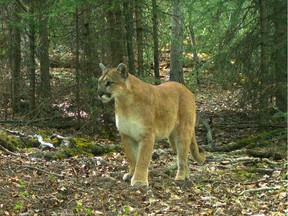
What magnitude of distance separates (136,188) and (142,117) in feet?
3.99

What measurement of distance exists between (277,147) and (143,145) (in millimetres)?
5108

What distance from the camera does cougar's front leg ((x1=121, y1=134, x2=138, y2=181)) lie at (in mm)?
8375

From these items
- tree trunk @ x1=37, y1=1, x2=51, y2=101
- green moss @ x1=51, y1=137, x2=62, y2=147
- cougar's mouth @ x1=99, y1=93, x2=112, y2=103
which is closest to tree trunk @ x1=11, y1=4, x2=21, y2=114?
tree trunk @ x1=37, y1=1, x2=51, y2=101

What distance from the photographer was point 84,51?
48.4 ft

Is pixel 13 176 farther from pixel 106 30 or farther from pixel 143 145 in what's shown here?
pixel 106 30

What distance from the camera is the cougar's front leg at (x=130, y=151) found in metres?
A: 8.38

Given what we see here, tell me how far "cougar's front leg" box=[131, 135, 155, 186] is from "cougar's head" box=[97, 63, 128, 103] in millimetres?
948

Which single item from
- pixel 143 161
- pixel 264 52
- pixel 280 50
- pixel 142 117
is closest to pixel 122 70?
pixel 142 117

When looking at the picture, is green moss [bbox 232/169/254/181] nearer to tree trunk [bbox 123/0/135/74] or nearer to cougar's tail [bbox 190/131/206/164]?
cougar's tail [bbox 190/131/206/164]

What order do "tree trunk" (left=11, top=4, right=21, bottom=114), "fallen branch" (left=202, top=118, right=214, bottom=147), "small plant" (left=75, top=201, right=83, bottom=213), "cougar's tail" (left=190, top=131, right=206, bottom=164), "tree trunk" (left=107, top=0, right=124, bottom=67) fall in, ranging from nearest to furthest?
"small plant" (left=75, top=201, right=83, bottom=213), "cougar's tail" (left=190, top=131, right=206, bottom=164), "fallen branch" (left=202, top=118, right=214, bottom=147), "tree trunk" (left=107, top=0, right=124, bottom=67), "tree trunk" (left=11, top=4, right=21, bottom=114)

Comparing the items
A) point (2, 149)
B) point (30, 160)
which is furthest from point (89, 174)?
point (2, 149)

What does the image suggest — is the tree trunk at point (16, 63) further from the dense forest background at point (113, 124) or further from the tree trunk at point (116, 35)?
the tree trunk at point (116, 35)

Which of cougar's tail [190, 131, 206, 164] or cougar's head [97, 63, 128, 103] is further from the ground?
cougar's head [97, 63, 128, 103]

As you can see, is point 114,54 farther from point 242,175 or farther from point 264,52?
point 242,175
